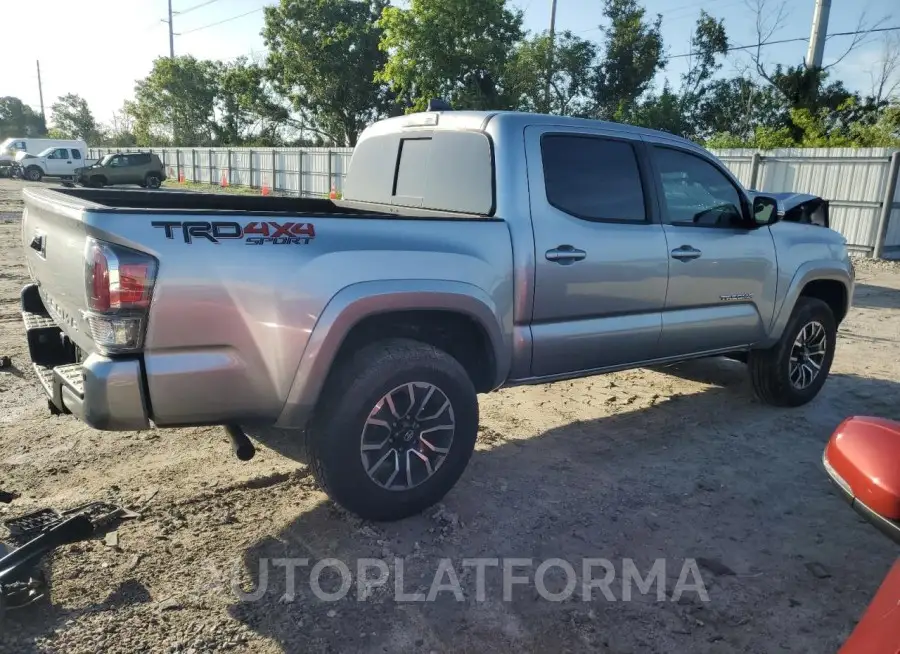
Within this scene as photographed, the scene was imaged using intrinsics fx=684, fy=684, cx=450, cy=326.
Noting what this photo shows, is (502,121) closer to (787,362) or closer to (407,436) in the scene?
(407,436)

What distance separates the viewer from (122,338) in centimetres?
256

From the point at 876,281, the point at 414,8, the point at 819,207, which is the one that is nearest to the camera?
the point at 819,207

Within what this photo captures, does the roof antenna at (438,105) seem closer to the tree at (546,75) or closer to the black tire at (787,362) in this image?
the black tire at (787,362)

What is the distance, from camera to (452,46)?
74.2 ft

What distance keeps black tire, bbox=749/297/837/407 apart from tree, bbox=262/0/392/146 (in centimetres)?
3303

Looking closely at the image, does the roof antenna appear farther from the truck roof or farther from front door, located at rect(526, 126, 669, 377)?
front door, located at rect(526, 126, 669, 377)

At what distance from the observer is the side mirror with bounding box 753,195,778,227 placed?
4691mm

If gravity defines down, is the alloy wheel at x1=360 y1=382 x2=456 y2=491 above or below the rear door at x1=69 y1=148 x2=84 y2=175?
below

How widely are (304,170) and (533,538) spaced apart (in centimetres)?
2678

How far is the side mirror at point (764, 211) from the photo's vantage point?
469 centimetres

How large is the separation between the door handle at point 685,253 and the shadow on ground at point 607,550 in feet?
4.00

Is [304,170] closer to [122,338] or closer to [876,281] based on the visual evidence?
[876,281]

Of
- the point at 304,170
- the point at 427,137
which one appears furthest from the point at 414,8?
the point at 427,137

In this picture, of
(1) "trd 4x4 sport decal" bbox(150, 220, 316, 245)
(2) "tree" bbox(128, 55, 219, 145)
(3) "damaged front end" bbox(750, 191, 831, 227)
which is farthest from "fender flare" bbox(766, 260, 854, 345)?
(2) "tree" bbox(128, 55, 219, 145)
